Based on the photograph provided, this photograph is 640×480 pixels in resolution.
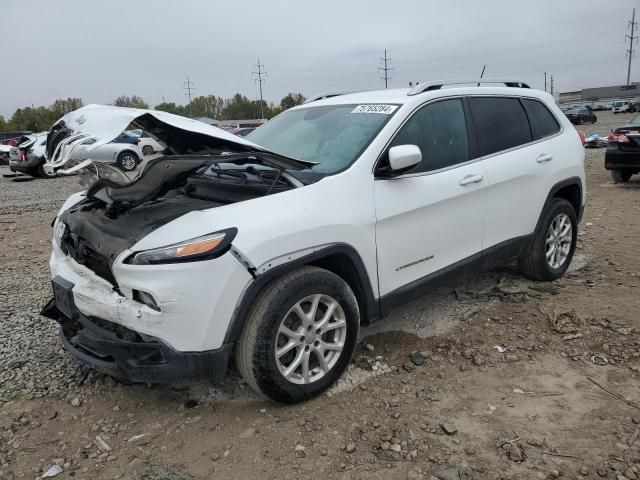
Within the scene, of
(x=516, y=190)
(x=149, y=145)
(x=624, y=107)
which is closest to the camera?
(x=149, y=145)

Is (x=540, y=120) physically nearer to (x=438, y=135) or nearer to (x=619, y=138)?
(x=438, y=135)

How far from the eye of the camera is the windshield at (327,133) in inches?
134

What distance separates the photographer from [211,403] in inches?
124

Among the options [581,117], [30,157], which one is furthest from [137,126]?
[581,117]

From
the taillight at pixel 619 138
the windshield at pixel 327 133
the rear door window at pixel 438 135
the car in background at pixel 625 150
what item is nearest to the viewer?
the windshield at pixel 327 133

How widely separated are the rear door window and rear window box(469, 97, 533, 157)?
6.9 inches

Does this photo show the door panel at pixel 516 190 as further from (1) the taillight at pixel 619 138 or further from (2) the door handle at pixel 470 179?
(1) the taillight at pixel 619 138

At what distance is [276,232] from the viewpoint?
108 inches

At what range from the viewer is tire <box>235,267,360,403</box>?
2756mm

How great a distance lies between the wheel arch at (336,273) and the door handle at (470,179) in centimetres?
109

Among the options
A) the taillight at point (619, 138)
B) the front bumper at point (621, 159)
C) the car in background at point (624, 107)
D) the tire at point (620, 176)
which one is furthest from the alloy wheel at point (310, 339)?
the car in background at point (624, 107)

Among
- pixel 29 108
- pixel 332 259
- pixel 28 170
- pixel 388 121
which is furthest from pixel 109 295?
pixel 29 108

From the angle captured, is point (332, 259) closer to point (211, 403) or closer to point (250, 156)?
point (250, 156)

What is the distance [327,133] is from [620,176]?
941 centimetres
